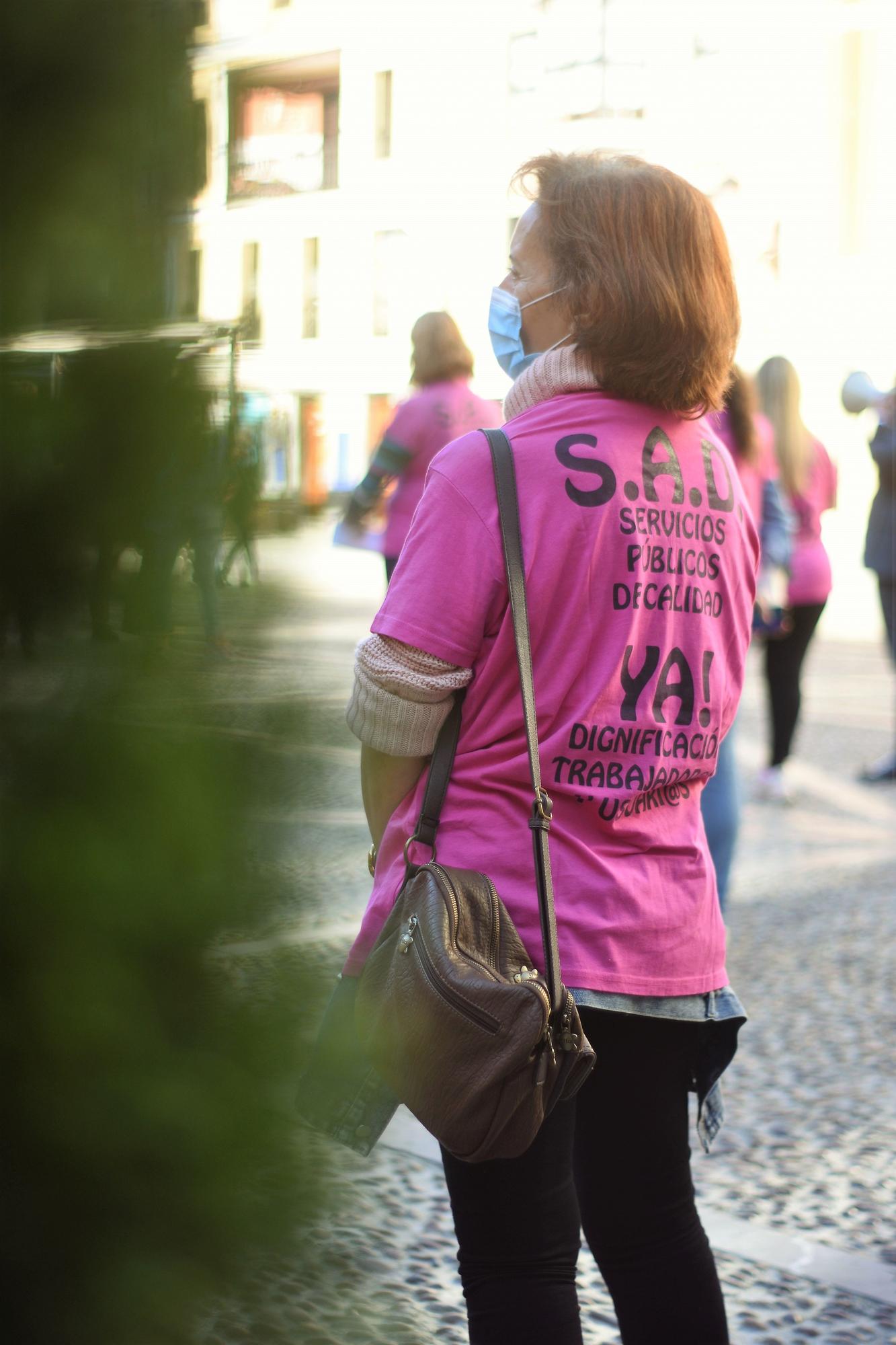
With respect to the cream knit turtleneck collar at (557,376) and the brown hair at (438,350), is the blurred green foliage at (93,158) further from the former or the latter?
the brown hair at (438,350)

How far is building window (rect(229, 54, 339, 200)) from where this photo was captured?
44.5 inches

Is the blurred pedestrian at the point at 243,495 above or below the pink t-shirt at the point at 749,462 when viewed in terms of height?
below

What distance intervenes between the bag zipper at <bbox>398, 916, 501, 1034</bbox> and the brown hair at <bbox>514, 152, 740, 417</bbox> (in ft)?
1.99

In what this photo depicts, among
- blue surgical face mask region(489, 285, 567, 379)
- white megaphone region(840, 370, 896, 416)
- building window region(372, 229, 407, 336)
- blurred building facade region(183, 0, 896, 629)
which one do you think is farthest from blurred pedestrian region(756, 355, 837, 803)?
blue surgical face mask region(489, 285, 567, 379)

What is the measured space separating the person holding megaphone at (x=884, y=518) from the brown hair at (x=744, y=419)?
11.4 feet

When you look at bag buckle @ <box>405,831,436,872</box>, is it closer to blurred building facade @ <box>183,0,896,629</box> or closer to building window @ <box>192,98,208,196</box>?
blurred building facade @ <box>183,0,896,629</box>

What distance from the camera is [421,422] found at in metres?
5.46

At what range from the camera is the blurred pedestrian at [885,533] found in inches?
281

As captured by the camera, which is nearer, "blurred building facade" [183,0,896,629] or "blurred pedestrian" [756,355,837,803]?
"blurred building facade" [183,0,896,629]

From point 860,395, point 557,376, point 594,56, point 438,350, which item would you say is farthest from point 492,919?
point 594,56

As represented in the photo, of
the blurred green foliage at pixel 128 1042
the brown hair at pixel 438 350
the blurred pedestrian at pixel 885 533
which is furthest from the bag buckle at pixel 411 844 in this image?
the blurred pedestrian at pixel 885 533

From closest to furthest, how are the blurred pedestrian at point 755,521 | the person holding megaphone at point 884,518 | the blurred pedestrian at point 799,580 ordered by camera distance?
the blurred pedestrian at point 755,521
the blurred pedestrian at point 799,580
the person holding megaphone at point 884,518

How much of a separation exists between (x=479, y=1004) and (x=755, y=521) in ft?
3.84

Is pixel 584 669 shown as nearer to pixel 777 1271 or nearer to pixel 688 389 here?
pixel 688 389
